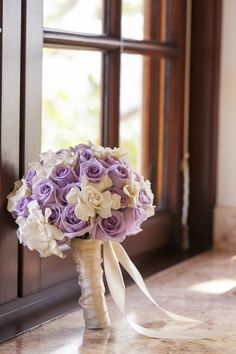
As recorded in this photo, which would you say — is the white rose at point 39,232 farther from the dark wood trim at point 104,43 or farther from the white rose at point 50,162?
the dark wood trim at point 104,43

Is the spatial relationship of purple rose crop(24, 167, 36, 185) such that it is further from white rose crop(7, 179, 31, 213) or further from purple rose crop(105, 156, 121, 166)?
purple rose crop(105, 156, 121, 166)

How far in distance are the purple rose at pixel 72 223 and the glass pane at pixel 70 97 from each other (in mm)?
363

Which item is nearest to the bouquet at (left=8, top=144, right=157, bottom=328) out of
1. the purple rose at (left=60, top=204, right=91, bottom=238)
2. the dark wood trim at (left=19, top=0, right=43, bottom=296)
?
the purple rose at (left=60, top=204, right=91, bottom=238)

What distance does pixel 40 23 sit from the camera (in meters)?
1.63

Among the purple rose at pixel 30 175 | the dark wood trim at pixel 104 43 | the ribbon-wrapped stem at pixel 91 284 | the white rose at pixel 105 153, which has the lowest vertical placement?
the ribbon-wrapped stem at pixel 91 284

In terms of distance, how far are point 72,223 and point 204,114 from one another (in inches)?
37.8

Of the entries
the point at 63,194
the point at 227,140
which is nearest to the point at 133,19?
the point at 227,140

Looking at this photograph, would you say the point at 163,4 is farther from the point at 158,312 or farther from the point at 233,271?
the point at 158,312

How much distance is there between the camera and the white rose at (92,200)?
1.43 m

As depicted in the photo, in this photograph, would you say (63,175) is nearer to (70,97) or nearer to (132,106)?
(70,97)

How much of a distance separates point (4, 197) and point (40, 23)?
1.16 feet

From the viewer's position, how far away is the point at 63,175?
147cm

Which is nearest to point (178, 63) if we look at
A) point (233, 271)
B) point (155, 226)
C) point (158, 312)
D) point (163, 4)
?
point (163, 4)

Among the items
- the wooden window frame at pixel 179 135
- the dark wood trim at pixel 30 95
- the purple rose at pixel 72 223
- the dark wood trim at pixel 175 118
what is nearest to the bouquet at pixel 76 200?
the purple rose at pixel 72 223
